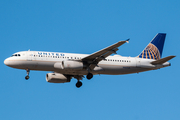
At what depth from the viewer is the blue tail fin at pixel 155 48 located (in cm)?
4787

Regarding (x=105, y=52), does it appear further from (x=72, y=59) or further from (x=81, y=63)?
(x=72, y=59)

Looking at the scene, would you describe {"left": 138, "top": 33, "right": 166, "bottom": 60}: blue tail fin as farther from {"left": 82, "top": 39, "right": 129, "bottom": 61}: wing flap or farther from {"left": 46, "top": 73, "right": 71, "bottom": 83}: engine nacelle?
{"left": 46, "top": 73, "right": 71, "bottom": 83}: engine nacelle

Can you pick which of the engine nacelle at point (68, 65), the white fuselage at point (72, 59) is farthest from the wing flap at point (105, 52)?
the white fuselage at point (72, 59)

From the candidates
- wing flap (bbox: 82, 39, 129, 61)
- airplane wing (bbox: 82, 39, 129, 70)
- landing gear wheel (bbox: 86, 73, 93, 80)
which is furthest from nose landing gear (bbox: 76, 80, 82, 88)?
wing flap (bbox: 82, 39, 129, 61)

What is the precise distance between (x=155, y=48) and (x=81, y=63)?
13667mm

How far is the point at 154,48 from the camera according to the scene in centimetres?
4925

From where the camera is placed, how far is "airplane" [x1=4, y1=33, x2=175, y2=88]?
133 ft

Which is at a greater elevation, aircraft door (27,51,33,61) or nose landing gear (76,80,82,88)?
aircraft door (27,51,33,61)

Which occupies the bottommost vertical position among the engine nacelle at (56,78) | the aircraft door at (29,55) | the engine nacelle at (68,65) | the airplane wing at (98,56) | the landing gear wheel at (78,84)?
the landing gear wheel at (78,84)

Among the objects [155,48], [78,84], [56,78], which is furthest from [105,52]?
[155,48]

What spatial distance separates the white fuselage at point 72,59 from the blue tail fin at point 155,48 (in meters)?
1.85

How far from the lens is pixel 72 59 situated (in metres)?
41.3

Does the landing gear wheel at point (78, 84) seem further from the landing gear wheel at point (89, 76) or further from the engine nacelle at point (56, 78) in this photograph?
the landing gear wheel at point (89, 76)

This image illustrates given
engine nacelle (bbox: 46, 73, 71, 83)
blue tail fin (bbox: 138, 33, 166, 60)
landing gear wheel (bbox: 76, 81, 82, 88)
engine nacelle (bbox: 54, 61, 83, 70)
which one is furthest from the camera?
blue tail fin (bbox: 138, 33, 166, 60)
